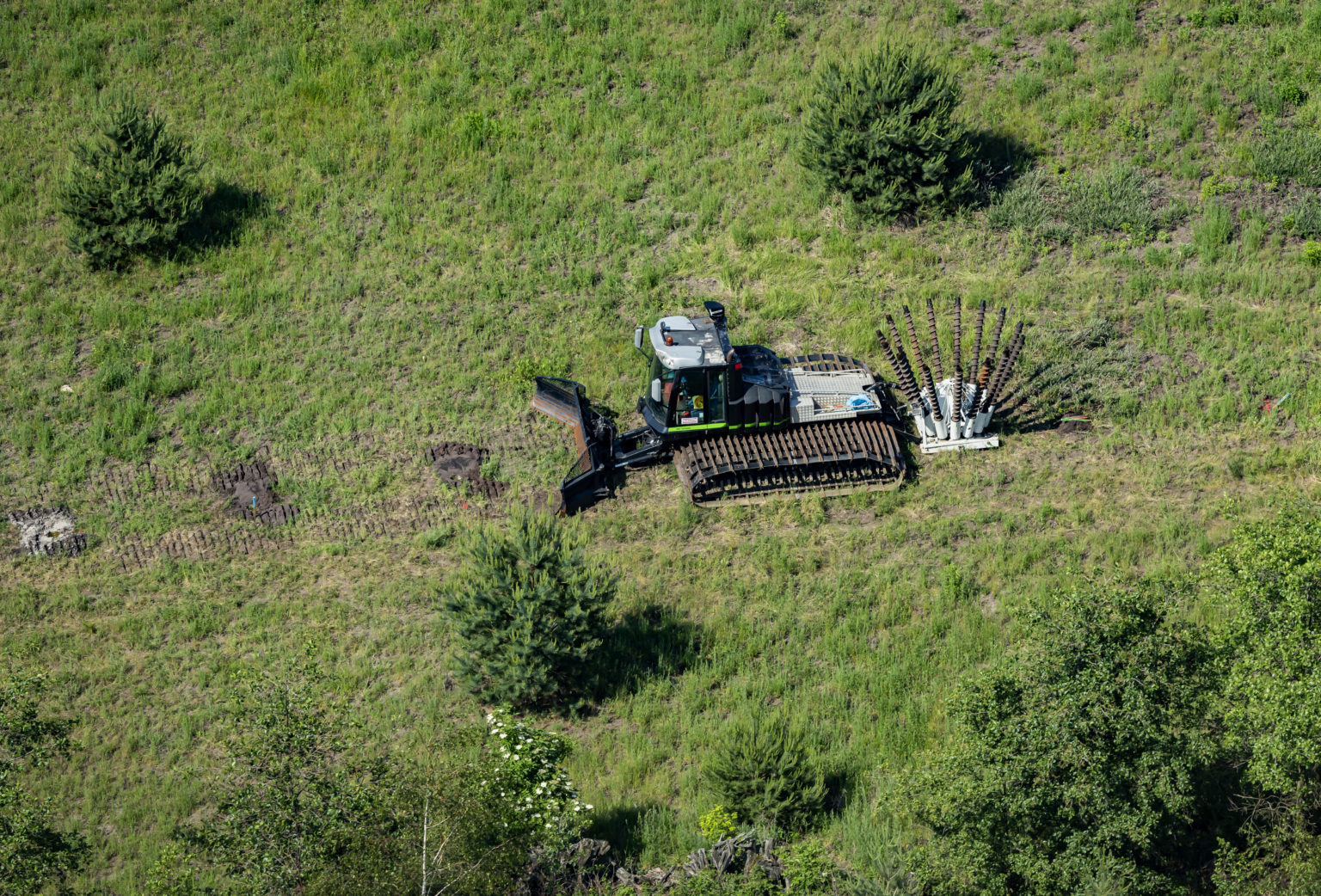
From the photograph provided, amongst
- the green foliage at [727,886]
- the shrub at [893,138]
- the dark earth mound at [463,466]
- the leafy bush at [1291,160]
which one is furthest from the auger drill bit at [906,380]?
the leafy bush at [1291,160]

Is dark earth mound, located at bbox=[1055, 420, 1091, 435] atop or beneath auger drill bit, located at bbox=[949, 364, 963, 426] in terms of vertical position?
beneath

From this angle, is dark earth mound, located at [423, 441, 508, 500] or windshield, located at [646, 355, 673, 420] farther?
dark earth mound, located at [423, 441, 508, 500]

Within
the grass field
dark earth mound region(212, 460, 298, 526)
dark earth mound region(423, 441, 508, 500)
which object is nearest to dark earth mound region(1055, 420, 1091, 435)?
the grass field

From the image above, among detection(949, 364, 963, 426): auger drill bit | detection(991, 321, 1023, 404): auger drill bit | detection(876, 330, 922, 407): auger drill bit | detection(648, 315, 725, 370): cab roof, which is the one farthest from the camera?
detection(876, 330, 922, 407): auger drill bit

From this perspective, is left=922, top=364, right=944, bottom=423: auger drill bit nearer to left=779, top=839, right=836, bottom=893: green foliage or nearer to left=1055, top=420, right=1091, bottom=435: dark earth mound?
left=1055, top=420, right=1091, bottom=435: dark earth mound

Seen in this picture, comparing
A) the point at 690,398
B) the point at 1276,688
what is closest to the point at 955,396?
the point at 690,398

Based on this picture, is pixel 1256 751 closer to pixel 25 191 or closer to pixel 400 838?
pixel 400 838
